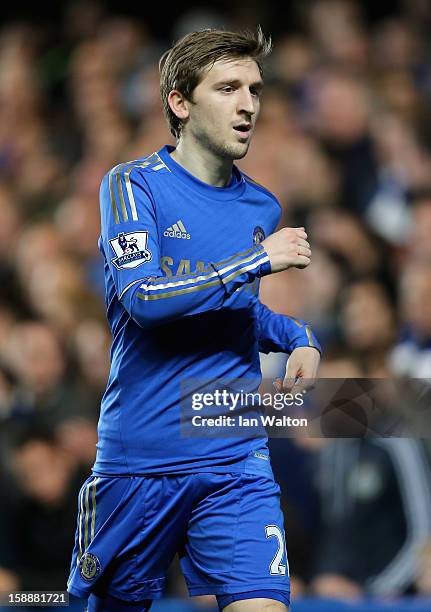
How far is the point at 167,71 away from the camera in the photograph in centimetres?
303

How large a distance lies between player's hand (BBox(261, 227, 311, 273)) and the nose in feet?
1.34

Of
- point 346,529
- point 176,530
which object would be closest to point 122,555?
point 176,530

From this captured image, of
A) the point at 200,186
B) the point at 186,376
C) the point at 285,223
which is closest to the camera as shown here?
the point at 186,376

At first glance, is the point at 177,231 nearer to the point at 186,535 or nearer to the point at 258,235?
the point at 258,235

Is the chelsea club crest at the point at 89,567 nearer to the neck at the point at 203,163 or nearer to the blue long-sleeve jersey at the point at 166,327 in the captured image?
the blue long-sleeve jersey at the point at 166,327

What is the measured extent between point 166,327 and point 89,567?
0.70 metres

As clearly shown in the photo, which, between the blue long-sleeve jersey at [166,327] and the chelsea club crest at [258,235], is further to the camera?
the chelsea club crest at [258,235]

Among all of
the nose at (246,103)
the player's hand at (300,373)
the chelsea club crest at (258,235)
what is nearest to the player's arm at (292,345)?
the player's hand at (300,373)

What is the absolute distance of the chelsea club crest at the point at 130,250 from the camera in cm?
265

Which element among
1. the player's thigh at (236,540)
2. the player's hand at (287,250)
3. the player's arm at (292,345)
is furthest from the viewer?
the player's arm at (292,345)

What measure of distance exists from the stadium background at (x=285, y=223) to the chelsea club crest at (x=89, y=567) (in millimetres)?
1987

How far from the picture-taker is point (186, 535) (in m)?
2.84

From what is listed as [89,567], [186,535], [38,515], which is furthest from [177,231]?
[38,515]

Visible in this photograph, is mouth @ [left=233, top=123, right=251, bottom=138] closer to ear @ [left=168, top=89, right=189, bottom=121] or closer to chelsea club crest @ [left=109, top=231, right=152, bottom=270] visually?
ear @ [left=168, top=89, right=189, bottom=121]
